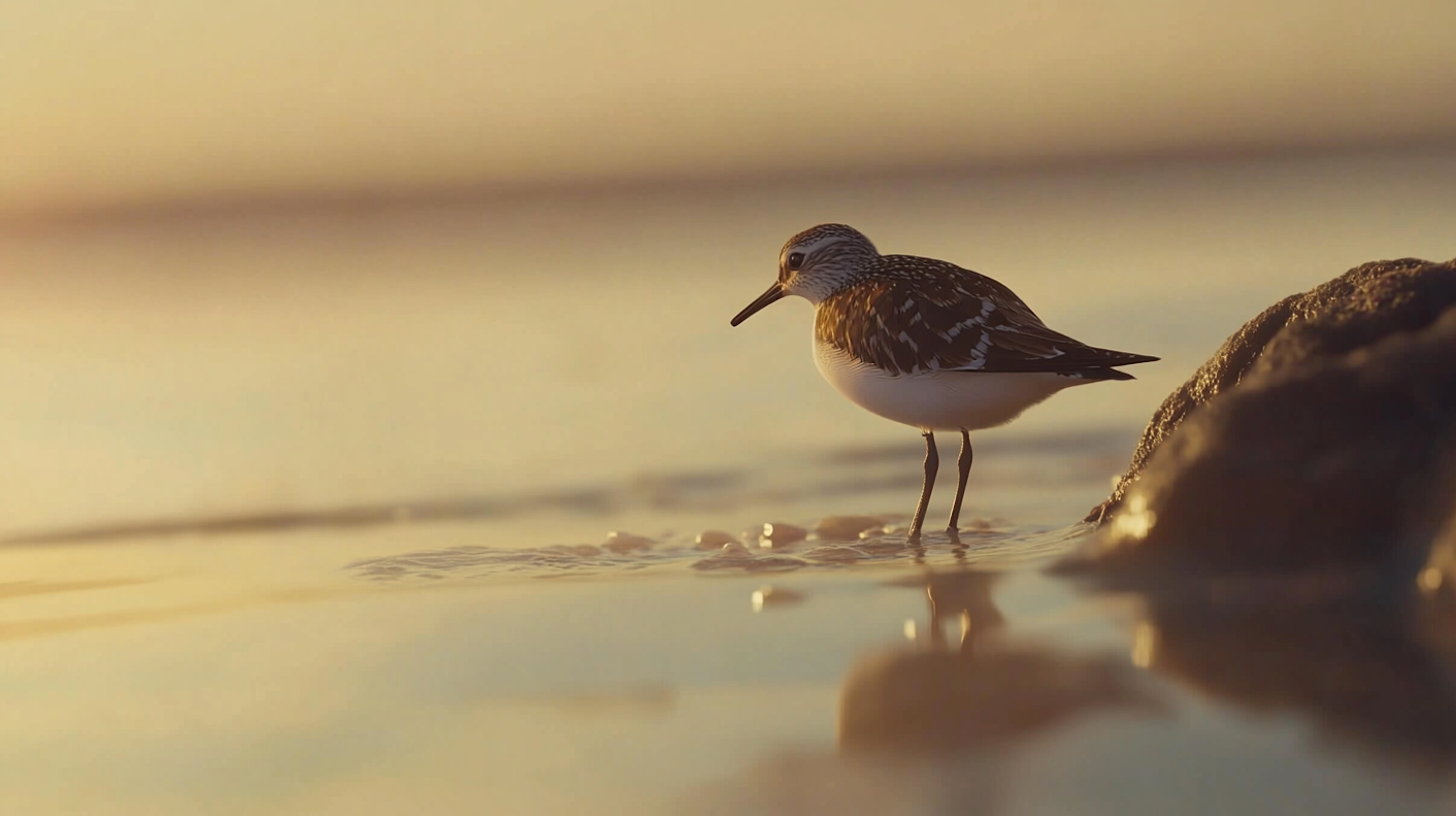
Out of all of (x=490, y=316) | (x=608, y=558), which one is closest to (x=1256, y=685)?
(x=608, y=558)

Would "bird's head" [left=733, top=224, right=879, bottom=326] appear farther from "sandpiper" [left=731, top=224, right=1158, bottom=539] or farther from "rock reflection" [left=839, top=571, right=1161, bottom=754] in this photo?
"rock reflection" [left=839, top=571, right=1161, bottom=754]

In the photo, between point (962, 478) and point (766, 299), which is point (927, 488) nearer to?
point (962, 478)

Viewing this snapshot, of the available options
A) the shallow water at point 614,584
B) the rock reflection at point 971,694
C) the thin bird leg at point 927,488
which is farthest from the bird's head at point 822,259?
the rock reflection at point 971,694

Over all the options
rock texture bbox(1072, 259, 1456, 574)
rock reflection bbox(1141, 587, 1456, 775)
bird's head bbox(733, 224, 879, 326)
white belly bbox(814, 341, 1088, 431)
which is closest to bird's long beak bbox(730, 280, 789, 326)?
bird's head bbox(733, 224, 879, 326)

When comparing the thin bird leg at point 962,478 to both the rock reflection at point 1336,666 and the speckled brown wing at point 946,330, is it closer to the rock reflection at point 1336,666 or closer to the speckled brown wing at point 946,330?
the speckled brown wing at point 946,330

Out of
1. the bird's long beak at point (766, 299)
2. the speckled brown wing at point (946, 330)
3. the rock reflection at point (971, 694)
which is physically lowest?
the rock reflection at point (971, 694)

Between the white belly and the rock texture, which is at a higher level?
the white belly

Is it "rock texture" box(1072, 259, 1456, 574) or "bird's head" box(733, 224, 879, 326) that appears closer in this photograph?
"rock texture" box(1072, 259, 1456, 574)
